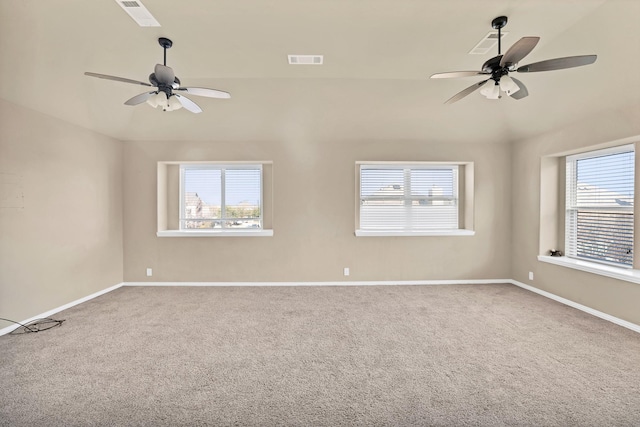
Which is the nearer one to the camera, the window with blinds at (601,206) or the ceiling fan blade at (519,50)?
the ceiling fan blade at (519,50)

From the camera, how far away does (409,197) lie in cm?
492

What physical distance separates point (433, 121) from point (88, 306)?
18.4ft

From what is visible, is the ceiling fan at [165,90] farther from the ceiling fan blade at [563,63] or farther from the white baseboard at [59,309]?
the white baseboard at [59,309]

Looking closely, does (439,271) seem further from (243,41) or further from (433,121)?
(243,41)

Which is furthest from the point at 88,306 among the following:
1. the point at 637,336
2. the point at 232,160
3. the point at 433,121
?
the point at 637,336

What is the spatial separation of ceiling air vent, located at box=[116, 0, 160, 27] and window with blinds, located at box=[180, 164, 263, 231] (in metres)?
2.64

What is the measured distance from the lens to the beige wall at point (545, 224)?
9.95ft

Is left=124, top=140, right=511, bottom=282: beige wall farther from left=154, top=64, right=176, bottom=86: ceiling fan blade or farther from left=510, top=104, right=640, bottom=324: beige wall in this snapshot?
left=154, top=64, right=176, bottom=86: ceiling fan blade

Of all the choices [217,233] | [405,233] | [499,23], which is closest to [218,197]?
[217,233]

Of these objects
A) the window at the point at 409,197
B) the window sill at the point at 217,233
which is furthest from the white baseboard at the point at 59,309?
the window at the point at 409,197

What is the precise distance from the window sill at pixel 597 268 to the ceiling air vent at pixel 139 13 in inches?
212

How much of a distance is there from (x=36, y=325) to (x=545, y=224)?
6895 mm

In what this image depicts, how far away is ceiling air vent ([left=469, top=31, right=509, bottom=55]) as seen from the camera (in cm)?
250

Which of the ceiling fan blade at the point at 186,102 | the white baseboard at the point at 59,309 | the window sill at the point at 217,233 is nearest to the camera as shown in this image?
the ceiling fan blade at the point at 186,102
